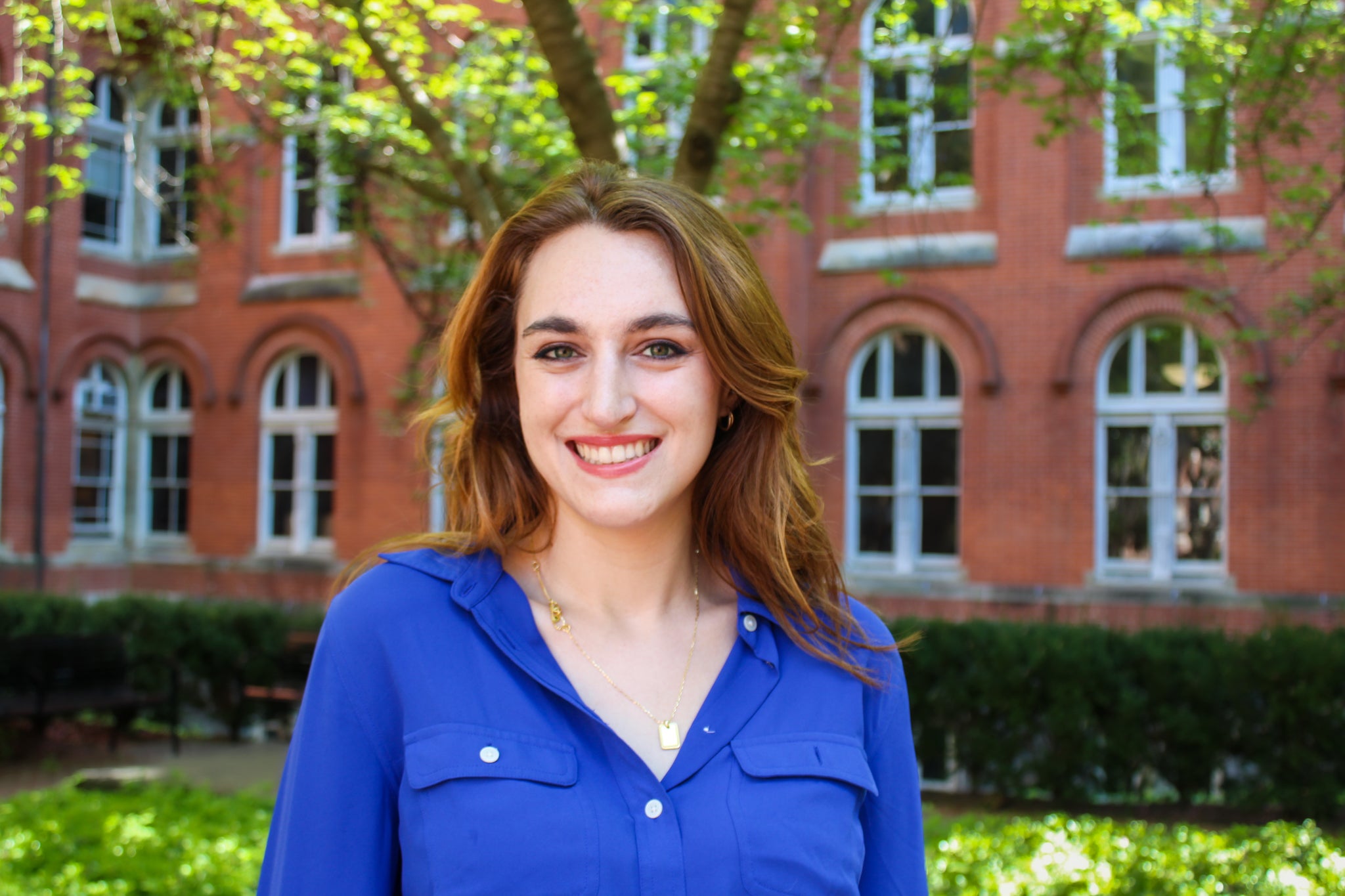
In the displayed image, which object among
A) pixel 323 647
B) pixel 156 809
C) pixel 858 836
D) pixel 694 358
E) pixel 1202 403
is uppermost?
pixel 1202 403

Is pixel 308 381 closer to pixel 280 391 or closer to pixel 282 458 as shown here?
pixel 280 391

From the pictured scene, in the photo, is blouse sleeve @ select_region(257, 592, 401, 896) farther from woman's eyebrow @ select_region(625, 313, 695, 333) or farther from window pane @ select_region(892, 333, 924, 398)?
window pane @ select_region(892, 333, 924, 398)

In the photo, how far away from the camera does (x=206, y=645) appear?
10203 millimetres

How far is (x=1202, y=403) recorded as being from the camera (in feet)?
44.5

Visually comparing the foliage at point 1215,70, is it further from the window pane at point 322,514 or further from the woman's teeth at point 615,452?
the window pane at point 322,514

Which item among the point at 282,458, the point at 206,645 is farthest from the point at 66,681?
the point at 282,458

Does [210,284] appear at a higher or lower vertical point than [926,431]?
higher

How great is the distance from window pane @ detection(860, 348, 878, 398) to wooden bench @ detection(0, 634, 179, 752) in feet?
29.7

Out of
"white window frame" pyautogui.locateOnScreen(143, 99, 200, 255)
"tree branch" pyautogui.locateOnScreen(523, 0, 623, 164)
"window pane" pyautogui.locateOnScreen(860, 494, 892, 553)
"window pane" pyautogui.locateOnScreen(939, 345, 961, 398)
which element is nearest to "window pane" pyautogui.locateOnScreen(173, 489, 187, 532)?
"white window frame" pyautogui.locateOnScreen(143, 99, 200, 255)

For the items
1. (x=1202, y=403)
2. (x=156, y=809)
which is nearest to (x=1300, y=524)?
(x=1202, y=403)

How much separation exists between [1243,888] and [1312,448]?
31.0 feet

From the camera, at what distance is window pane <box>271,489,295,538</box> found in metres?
17.9

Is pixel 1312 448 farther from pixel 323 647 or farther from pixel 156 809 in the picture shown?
pixel 323 647

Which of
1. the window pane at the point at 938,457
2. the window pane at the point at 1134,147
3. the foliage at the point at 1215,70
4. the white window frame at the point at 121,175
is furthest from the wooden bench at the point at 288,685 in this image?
the white window frame at the point at 121,175
